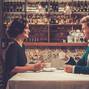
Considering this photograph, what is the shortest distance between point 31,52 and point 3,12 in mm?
1016

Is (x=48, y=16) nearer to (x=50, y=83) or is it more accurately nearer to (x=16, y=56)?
(x=16, y=56)

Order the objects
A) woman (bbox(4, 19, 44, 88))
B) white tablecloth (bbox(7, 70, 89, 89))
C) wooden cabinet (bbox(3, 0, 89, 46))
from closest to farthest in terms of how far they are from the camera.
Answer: white tablecloth (bbox(7, 70, 89, 89)), woman (bbox(4, 19, 44, 88)), wooden cabinet (bbox(3, 0, 89, 46))

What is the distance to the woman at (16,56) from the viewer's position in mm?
3469

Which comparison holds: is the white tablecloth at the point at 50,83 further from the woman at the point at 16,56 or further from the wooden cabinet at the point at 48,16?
the wooden cabinet at the point at 48,16

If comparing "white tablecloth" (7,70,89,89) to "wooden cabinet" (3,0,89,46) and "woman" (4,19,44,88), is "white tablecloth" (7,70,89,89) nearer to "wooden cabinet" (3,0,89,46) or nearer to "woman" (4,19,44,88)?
"woman" (4,19,44,88)

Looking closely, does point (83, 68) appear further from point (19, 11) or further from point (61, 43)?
point (19, 11)

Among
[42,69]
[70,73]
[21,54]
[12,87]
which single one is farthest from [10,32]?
[12,87]

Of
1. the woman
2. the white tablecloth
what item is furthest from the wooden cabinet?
the white tablecloth

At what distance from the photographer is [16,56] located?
142 inches

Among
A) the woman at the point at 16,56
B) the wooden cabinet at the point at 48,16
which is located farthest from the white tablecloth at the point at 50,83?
the wooden cabinet at the point at 48,16

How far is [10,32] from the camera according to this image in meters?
4.02

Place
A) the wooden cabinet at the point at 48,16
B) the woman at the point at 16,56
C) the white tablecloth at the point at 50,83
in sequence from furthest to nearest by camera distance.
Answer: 1. the wooden cabinet at the point at 48,16
2. the woman at the point at 16,56
3. the white tablecloth at the point at 50,83

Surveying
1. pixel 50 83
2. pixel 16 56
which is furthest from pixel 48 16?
pixel 50 83

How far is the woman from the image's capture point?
3469 millimetres
